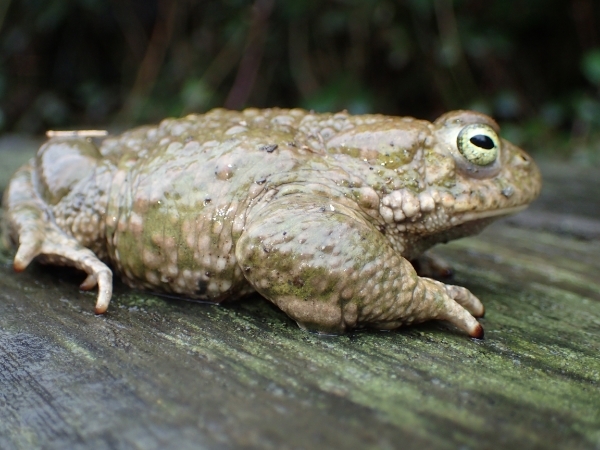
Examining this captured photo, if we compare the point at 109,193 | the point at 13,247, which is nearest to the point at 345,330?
the point at 109,193

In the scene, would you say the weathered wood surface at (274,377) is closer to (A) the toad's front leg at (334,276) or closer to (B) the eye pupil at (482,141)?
(A) the toad's front leg at (334,276)

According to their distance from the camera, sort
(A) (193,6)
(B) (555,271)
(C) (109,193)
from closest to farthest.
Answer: (C) (109,193)
(B) (555,271)
(A) (193,6)

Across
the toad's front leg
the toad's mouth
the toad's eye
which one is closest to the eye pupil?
the toad's eye

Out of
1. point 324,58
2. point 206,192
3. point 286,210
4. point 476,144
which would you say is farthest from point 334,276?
point 324,58

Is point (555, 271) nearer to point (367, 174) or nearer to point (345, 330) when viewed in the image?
point (367, 174)

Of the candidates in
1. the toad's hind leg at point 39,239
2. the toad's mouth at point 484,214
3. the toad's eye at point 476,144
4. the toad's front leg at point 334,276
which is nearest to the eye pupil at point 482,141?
the toad's eye at point 476,144

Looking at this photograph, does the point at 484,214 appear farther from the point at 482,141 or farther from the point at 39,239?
the point at 39,239
